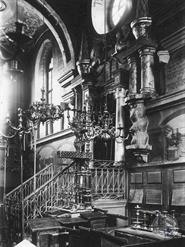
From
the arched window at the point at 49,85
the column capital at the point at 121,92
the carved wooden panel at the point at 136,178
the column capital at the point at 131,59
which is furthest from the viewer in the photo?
the arched window at the point at 49,85

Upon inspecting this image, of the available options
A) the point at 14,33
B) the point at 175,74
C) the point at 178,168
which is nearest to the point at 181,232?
the point at 178,168

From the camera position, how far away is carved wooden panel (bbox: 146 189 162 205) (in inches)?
345

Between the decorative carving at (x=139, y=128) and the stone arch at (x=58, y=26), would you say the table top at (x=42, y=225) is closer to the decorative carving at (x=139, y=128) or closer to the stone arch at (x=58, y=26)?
the decorative carving at (x=139, y=128)

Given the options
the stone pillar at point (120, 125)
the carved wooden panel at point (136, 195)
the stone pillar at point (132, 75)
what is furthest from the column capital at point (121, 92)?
the carved wooden panel at point (136, 195)

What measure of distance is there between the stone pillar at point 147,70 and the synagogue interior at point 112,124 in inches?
1.0

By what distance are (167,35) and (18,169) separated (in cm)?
1239

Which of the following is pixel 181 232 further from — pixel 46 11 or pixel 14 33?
pixel 46 11

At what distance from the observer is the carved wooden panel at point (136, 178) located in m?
9.62

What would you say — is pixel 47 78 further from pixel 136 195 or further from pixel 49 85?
pixel 136 195

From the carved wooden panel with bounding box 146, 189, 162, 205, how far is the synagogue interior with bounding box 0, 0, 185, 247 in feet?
0.09

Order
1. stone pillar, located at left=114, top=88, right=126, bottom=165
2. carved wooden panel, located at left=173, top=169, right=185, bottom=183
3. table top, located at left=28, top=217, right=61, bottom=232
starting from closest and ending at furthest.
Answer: table top, located at left=28, top=217, right=61, bottom=232
carved wooden panel, located at left=173, top=169, right=185, bottom=183
stone pillar, located at left=114, top=88, right=126, bottom=165

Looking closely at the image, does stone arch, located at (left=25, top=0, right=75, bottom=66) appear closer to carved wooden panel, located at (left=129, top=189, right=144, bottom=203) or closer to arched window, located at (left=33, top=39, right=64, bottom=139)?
arched window, located at (left=33, top=39, right=64, bottom=139)

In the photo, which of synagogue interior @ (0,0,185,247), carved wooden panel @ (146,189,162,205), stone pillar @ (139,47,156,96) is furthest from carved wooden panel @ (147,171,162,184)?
stone pillar @ (139,47,156,96)

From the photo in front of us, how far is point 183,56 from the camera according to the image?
8438 mm
